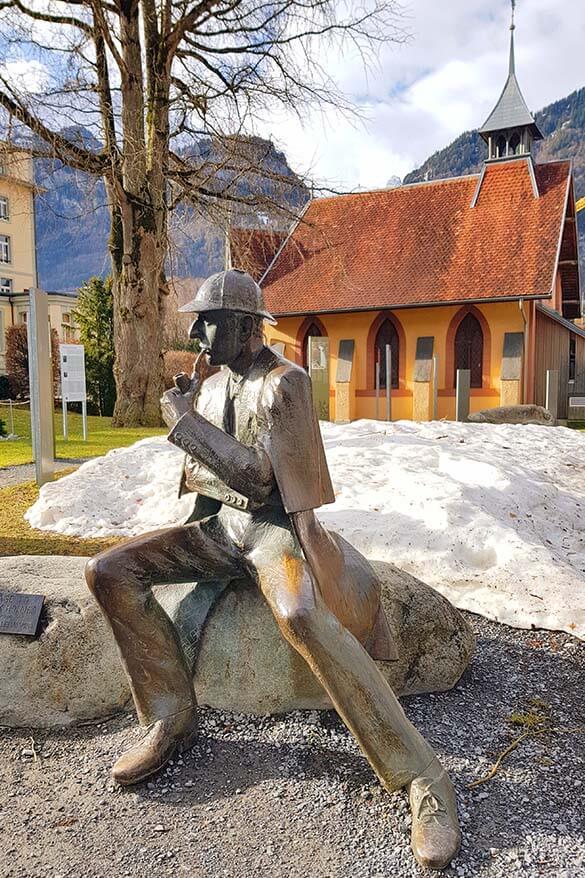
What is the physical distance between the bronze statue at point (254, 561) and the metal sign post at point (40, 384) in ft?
21.5

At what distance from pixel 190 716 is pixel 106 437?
39.9ft

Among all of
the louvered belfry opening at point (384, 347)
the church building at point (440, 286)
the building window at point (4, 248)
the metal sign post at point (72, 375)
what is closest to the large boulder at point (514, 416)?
the church building at point (440, 286)

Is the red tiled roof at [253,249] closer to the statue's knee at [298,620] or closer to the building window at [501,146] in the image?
the building window at [501,146]

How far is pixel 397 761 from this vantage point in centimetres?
248

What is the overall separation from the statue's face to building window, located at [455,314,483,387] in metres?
19.0

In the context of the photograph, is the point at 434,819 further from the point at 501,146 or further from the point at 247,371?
the point at 501,146

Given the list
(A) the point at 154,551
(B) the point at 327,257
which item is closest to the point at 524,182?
(B) the point at 327,257

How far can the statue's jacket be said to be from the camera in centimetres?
271

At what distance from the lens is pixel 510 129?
24.1 meters

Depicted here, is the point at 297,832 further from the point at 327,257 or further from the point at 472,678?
the point at 327,257

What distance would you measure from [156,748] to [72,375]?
491 inches

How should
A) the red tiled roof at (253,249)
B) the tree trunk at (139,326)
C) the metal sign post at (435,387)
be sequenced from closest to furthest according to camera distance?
the tree trunk at (139,326) < the red tiled roof at (253,249) < the metal sign post at (435,387)

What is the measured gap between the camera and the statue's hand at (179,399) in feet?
9.19

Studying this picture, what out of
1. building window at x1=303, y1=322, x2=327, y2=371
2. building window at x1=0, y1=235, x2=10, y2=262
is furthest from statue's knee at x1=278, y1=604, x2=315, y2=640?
building window at x1=0, y1=235, x2=10, y2=262
